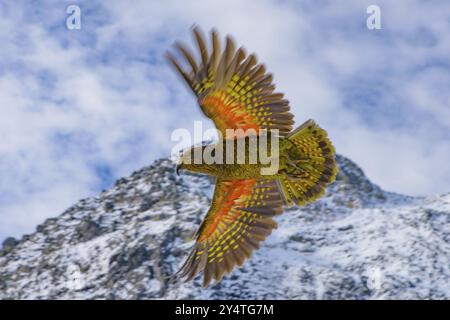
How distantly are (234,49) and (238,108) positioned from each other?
1910 mm

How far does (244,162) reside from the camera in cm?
1571

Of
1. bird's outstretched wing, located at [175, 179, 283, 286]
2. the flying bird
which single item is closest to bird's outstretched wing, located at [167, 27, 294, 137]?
the flying bird

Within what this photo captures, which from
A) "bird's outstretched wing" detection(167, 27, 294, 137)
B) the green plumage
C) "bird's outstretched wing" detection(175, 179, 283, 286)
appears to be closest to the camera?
"bird's outstretched wing" detection(167, 27, 294, 137)

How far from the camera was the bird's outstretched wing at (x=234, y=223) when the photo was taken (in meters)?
17.0

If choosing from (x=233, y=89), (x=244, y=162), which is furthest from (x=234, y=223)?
(x=233, y=89)

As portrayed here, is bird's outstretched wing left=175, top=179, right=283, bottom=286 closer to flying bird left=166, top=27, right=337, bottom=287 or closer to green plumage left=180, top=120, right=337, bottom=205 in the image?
flying bird left=166, top=27, right=337, bottom=287

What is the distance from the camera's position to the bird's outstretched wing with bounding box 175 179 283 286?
1698 cm

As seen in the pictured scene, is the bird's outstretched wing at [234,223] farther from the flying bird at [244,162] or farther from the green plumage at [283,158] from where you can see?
the green plumage at [283,158]

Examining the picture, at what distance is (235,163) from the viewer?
15844 mm

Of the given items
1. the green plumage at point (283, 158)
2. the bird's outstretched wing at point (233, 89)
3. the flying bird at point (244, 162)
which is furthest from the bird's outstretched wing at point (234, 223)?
the bird's outstretched wing at point (233, 89)
